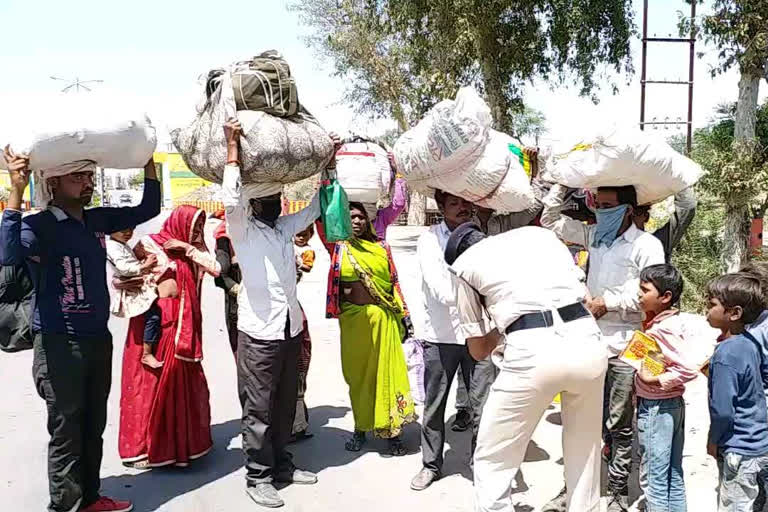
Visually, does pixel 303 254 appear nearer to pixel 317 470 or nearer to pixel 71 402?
pixel 317 470

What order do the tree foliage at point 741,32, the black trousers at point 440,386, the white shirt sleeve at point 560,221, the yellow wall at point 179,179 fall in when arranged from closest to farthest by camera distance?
the black trousers at point 440,386 → the white shirt sleeve at point 560,221 → the tree foliage at point 741,32 → the yellow wall at point 179,179

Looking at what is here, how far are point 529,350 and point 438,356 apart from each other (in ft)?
4.38

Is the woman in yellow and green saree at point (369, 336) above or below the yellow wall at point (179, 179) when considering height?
above

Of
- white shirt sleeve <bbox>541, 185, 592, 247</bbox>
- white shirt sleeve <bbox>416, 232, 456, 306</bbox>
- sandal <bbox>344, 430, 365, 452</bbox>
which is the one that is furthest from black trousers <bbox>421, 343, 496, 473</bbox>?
white shirt sleeve <bbox>541, 185, 592, 247</bbox>

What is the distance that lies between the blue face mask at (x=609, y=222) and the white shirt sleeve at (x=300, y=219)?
1.65 metres

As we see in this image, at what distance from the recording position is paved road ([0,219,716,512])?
4062 millimetres

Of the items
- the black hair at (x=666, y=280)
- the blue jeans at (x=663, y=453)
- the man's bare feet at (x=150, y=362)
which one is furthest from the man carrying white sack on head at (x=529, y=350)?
the man's bare feet at (x=150, y=362)

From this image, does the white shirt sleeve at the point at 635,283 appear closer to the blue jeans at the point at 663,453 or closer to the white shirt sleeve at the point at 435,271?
the blue jeans at the point at 663,453

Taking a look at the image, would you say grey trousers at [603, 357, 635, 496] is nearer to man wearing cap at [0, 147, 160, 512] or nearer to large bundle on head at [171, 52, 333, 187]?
large bundle on head at [171, 52, 333, 187]

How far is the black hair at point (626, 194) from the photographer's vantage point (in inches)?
150

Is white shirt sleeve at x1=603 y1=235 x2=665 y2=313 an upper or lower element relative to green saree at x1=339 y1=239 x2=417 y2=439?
upper

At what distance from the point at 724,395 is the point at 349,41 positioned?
19305 mm

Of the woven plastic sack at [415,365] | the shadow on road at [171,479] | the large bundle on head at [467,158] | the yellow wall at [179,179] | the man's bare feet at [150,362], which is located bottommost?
the yellow wall at [179,179]

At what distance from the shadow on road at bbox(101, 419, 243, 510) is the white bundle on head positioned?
1744 millimetres
